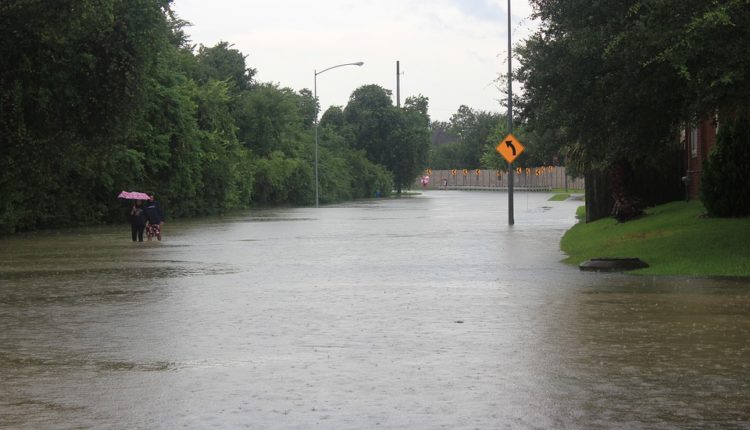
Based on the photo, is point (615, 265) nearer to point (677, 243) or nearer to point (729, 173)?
point (677, 243)

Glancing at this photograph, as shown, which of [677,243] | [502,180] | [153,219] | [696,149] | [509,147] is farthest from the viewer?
[502,180]

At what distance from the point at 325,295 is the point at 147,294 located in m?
2.71

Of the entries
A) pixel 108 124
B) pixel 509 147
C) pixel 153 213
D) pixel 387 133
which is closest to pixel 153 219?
pixel 153 213

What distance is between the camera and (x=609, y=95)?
2212 cm

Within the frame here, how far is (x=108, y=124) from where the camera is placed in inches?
1511

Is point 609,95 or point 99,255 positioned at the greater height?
point 609,95

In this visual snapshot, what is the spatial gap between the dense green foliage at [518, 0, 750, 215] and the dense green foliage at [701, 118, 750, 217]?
2.30 m

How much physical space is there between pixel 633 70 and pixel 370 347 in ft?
38.1

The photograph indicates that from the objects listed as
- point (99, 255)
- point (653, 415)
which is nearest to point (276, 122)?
point (99, 255)

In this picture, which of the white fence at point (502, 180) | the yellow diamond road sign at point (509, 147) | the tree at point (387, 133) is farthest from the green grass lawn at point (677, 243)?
the tree at point (387, 133)

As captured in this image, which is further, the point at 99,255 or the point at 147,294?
the point at 99,255

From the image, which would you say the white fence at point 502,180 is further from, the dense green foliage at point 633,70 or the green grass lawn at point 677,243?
the dense green foliage at point 633,70

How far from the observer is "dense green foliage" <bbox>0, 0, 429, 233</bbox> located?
35.1m

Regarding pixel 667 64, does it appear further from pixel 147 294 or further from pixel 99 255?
pixel 99 255
